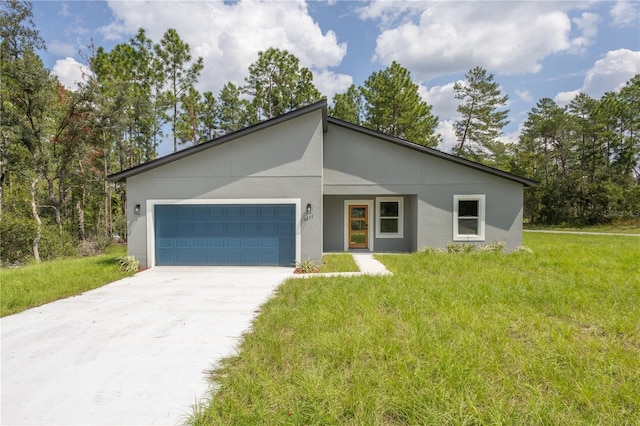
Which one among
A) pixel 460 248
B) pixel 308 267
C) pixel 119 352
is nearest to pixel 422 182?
pixel 460 248

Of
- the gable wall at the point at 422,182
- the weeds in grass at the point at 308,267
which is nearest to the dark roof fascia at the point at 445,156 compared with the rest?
the gable wall at the point at 422,182

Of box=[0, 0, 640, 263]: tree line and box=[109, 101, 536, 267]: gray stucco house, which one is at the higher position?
box=[0, 0, 640, 263]: tree line

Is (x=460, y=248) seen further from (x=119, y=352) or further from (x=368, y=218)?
(x=119, y=352)

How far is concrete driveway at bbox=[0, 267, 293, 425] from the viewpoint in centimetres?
276

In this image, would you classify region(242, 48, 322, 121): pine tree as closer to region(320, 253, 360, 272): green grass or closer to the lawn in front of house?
region(320, 253, 360, 272): green grass

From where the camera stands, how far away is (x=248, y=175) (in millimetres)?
9500

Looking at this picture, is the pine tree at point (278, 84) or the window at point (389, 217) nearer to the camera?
the window at point (389, 217)

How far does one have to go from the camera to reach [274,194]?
31.0 ft

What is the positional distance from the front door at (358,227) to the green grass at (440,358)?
21.5ft

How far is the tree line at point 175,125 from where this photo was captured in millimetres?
14242

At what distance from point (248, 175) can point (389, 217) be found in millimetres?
6253

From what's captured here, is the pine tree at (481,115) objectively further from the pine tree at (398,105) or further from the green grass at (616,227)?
the green grass at (616,227)

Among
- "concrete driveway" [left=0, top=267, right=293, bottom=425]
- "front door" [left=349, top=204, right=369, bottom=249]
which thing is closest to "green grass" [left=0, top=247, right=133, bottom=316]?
"concrete driveway" [left=0, top=267, right=293, bottom=425]

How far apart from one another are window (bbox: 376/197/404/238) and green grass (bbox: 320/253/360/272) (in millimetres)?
2343
